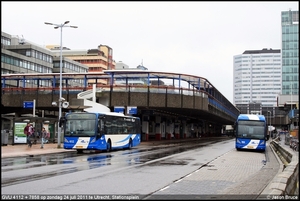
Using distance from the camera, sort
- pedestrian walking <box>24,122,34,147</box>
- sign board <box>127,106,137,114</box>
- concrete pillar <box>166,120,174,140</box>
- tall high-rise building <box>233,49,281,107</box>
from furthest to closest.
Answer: tall high-rise building <box>233,49,281,107</box>, concrete pillar <box>166,120,174,140</box>, sign board <box>127,106,137,114</box>, pedestrian walking <box>24,122,34,147</box>

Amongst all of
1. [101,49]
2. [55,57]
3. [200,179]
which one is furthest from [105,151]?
[101,49]

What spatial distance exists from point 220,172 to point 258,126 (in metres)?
17.5

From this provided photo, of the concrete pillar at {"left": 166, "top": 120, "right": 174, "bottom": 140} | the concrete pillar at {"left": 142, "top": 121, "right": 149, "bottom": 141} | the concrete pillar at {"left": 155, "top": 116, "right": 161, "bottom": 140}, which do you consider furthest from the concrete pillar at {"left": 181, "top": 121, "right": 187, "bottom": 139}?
the concrete pillar at {"left": 142, "top": 121, "right": 149, "bottom": 141}

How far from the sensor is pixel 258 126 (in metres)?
32.3

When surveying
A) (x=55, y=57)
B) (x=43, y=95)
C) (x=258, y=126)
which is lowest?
(x=258, y=126)

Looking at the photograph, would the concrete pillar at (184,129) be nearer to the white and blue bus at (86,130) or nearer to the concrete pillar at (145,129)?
the concrete pillar at (145,129)

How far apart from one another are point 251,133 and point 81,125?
13.7 meters

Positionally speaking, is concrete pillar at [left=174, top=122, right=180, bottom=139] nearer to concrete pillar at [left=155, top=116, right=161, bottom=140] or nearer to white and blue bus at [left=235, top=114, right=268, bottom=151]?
concrete pillar at [left=155, top=116, right=161, bottom=140]

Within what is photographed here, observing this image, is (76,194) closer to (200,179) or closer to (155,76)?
(200,179)

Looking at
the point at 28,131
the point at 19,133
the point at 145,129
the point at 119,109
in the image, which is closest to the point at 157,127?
the point at 145,129

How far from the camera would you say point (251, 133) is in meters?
32.0

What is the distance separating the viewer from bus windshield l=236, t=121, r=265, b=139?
1258 inches

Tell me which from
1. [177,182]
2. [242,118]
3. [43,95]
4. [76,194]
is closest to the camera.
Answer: [76,194]

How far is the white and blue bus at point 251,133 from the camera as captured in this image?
105 feet
